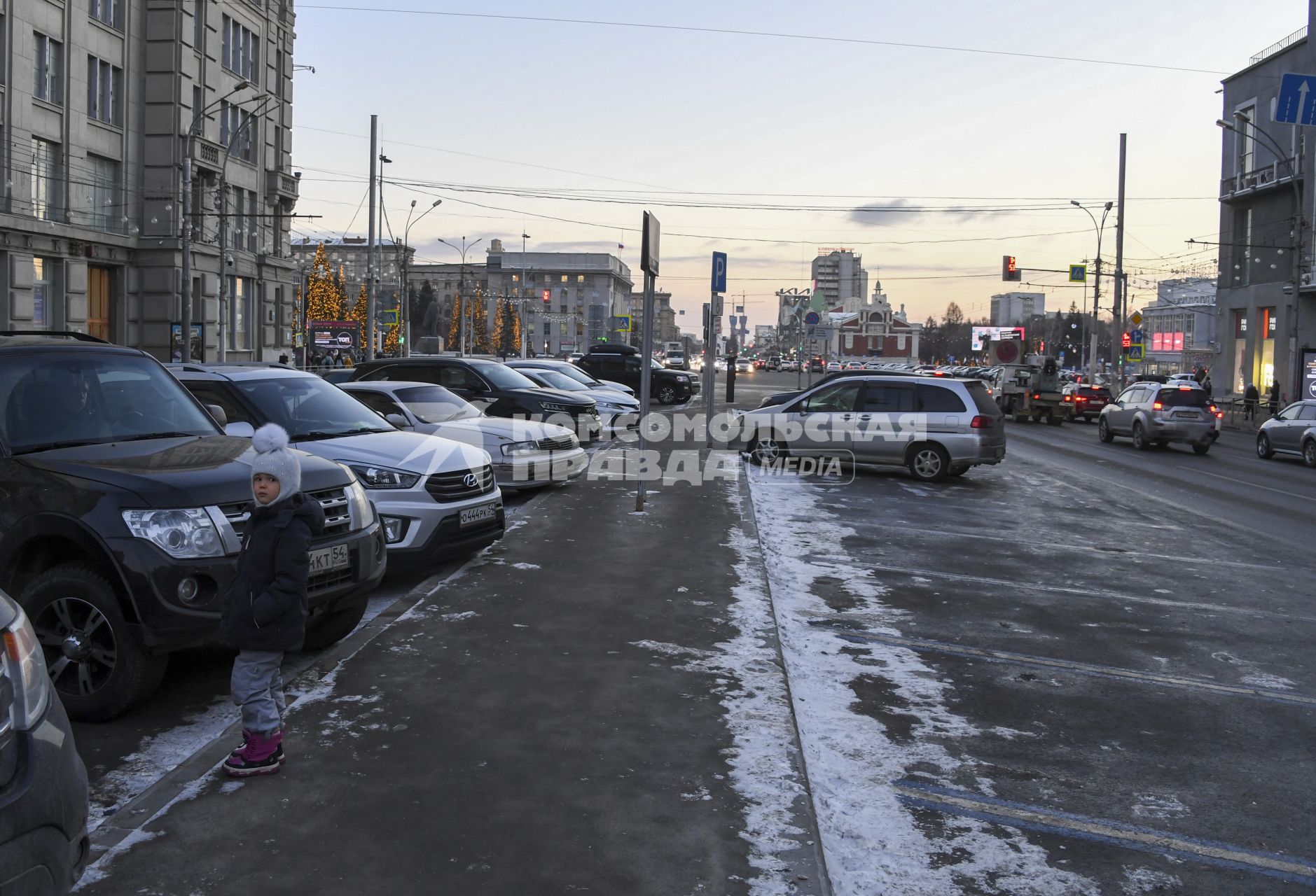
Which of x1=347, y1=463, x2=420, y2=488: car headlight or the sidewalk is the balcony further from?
the sidewalk

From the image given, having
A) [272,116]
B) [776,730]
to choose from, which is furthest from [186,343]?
[776,730]

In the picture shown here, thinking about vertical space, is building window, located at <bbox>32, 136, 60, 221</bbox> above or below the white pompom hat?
above

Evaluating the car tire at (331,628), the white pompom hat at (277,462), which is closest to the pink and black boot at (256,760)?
the white pompom hat at (277,462)

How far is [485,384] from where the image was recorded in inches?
687

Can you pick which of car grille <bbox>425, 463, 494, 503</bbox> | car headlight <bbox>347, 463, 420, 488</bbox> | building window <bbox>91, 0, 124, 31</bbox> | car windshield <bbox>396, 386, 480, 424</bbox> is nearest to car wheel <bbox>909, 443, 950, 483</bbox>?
car windshield <bbox>396, 386, 480, 424</bbox>

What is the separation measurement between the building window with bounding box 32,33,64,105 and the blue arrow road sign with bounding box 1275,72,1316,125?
32.4 meters

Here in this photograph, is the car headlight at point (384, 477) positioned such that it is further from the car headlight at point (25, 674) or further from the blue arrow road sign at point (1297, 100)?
the blue arrow road sign at point (1297, 100)

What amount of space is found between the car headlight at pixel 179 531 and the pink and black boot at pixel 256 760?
3.70 feet

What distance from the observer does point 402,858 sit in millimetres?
3871

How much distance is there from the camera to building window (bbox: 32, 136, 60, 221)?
104 feet

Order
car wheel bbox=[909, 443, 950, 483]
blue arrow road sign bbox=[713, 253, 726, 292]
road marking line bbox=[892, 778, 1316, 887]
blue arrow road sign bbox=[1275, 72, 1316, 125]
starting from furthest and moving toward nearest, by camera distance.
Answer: blue arrow road sign bbox=[1275, 72, 1316, 125], blue arrow road sign bbox=[713, 253, 726, 292], car wheel bbox=[909, 443, 950, 483], road marking line bbox=[892, 778, 1316, 887]

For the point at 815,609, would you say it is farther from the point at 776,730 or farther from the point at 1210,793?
the point at 1210,793

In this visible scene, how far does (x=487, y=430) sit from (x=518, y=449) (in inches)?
17.5

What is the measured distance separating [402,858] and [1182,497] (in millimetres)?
15440
